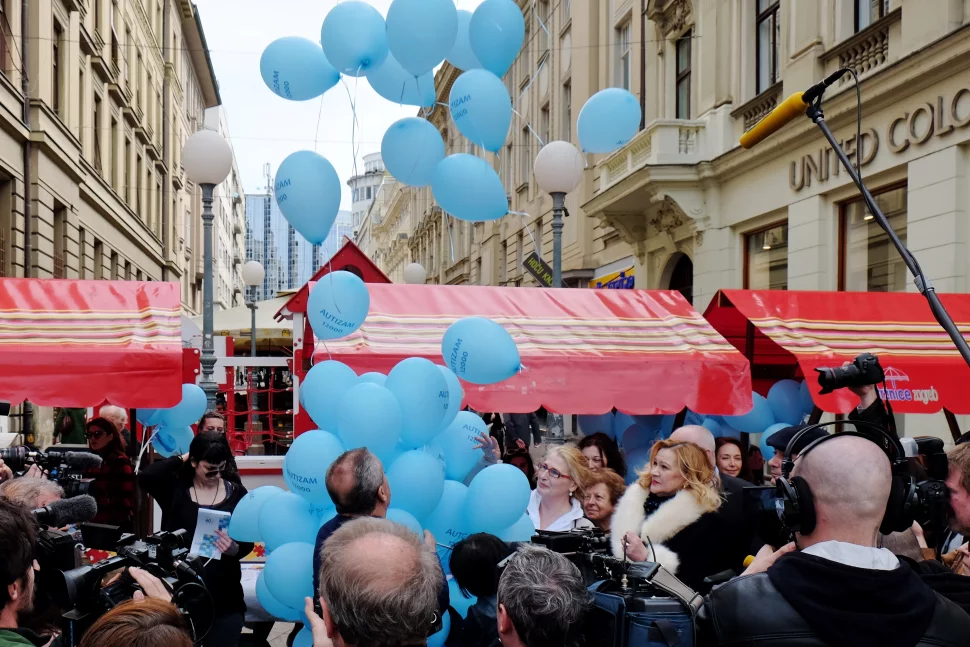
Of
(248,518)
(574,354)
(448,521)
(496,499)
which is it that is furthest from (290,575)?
(574,354)

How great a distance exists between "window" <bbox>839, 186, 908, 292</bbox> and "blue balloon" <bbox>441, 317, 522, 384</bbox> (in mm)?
7001

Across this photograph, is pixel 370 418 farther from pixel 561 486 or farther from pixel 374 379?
pixel 561 486

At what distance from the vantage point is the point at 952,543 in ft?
11.8

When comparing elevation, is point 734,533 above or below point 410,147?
below

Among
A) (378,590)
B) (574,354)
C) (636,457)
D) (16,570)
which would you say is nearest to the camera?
(378,590)

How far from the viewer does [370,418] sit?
3725mm

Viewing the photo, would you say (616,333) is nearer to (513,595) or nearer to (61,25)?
(513,595)

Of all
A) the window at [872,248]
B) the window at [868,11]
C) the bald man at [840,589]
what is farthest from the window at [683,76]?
the bald man at [840,589]

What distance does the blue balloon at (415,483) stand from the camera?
3729 millimetres

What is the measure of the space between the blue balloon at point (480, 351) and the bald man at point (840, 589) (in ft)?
8.49

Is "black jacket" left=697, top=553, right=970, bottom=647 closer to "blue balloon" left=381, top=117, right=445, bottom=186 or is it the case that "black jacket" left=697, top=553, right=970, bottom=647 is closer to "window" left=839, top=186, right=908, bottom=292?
"blue balloon" left=381, top=117, right=445, bottom=186

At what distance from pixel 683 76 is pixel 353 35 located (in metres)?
12.1

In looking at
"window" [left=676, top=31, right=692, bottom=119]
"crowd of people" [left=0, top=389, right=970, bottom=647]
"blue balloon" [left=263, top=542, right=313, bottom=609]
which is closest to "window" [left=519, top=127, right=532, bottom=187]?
"window" [left=676, top=31, right=692, bottom=119]

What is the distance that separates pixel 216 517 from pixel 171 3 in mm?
34565
